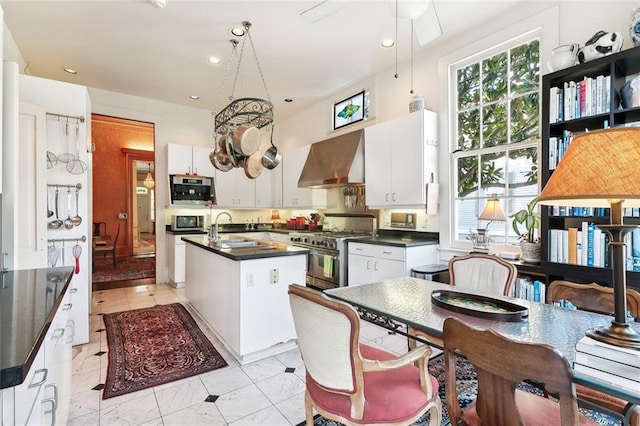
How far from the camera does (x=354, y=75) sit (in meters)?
4.66

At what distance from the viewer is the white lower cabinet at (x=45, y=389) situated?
0.92 meters

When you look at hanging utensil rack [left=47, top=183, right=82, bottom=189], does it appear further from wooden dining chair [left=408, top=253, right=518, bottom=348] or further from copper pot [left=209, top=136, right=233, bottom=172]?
wooden dining chair [left=408, top=253, right=518, bottom=348]

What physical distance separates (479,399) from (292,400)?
1.49m

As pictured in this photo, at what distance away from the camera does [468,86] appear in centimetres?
364

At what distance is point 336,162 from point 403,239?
5.08 feet

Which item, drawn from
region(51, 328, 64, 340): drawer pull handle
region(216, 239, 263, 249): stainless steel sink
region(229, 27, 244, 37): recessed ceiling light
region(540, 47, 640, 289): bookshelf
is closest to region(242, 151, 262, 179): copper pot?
region(216, 239, 263, 249): stainless steel sink

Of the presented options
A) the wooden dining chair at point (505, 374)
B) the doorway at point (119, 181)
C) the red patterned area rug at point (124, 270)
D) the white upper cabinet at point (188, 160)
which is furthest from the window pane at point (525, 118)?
the doorway at point (119, 181)

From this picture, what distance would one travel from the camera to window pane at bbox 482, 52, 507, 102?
3.34 m

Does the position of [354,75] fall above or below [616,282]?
above

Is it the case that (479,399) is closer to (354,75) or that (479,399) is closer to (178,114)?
(354,75)

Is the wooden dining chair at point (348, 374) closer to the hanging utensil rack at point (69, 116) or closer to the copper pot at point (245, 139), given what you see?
the copper pot at point (245, 139)

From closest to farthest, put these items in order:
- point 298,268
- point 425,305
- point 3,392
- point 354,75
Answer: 1. point 3,392
2. point 425,305
3. point 298,268
4. point 354,75

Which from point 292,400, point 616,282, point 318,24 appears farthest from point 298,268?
point 318,24

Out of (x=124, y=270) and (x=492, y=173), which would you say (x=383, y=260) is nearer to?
(x=492, y=173)
